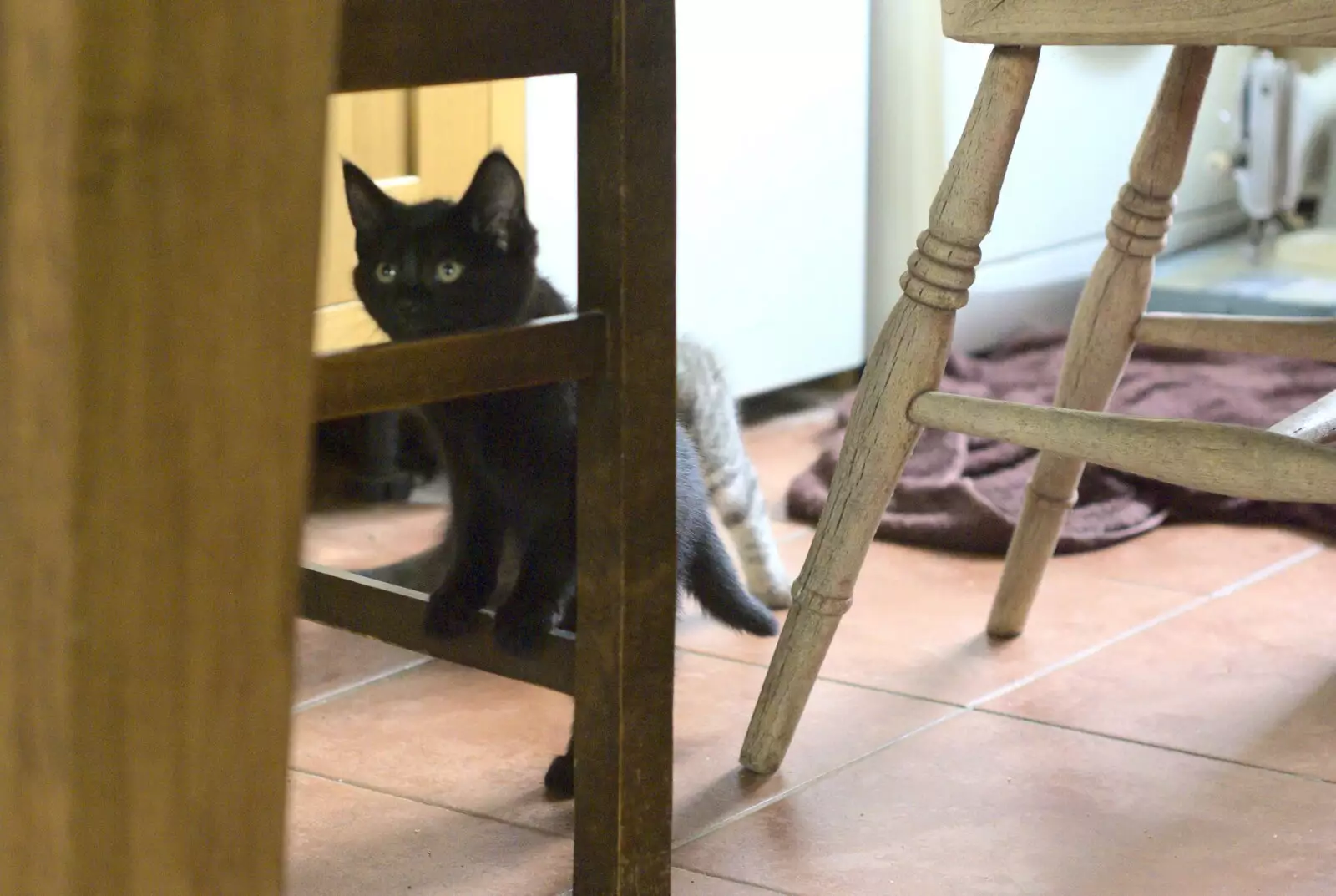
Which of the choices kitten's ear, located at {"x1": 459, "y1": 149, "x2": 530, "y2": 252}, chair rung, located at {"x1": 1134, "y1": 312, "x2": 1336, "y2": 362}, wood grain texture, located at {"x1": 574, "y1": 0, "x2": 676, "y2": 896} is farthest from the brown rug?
wood grain texture, located at {"x1": 574, "y1": 0, "x2": 676, "y2": 896}

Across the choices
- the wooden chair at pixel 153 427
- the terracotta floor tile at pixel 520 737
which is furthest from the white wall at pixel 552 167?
the wooden chair at pixel 153 427

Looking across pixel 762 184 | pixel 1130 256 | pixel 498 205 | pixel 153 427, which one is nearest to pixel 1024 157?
pixel 762 184

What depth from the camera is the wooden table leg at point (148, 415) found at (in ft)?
1.02

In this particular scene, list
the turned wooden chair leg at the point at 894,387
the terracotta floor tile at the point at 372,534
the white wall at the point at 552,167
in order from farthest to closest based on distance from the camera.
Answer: the white wall at the point at 552,167
the terracotta floor tile at the point at 372,534
the turned wooden chair leg at the point at 894,387

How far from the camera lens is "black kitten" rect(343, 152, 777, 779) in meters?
1.25

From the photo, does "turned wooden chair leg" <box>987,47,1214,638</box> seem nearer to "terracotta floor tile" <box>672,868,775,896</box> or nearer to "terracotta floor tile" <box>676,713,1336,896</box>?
"terracotta floor tile" <box>676,713,1336,896</box>

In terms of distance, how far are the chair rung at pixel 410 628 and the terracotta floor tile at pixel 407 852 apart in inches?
5.3

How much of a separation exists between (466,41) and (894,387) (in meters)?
0.50

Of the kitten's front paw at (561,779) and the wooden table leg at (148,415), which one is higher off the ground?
the wooden table leg at (148,415)

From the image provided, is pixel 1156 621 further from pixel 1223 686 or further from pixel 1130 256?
pixel 1130 256

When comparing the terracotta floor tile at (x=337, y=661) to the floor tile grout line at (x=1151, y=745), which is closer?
the floor tile grout line at (x=1151, y=745)

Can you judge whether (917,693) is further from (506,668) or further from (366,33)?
(366,33)

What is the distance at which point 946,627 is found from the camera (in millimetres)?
1678

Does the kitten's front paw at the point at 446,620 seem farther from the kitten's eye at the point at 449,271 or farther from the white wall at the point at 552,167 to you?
the white wall at the point at 552,167
